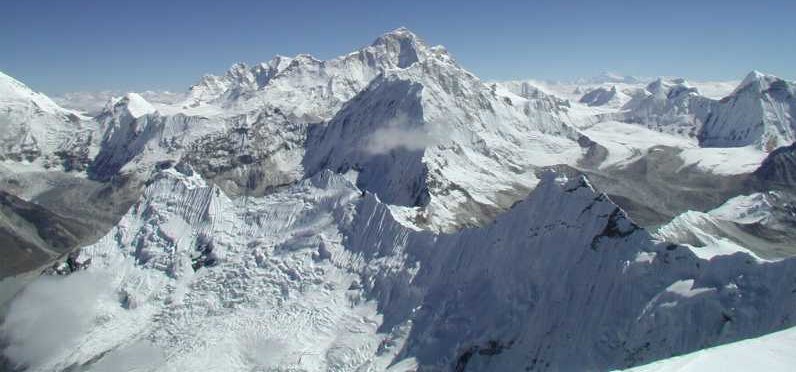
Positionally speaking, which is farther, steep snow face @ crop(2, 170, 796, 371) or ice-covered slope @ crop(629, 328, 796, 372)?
steep snow face @ crop(2, 170, 796, 371)

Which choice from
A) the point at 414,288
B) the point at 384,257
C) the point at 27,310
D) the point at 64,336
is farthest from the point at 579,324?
the point at 27,310

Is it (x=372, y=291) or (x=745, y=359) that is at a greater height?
(x=745, y=359)

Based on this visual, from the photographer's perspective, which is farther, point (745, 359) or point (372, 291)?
point (372, 291)

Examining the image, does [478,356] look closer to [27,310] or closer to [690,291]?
[690,291]

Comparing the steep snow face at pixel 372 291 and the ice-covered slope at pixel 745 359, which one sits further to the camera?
the steep snow face at pixel 372 291

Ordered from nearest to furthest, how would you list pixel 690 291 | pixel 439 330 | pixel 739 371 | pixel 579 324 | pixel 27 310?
pixel 739 371 → pixel 690 291 → pixel 579 324 → pixel 439 330 → pixel 27 310
